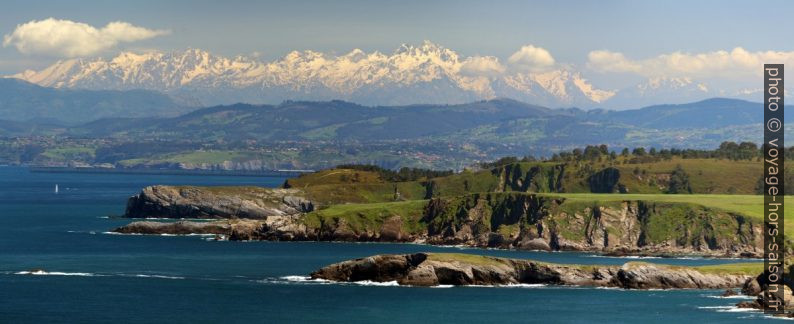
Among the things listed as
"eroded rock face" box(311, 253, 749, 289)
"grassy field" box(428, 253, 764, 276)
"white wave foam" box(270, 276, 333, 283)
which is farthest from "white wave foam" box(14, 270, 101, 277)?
"grassy field" box(428, 253, 764, 276)

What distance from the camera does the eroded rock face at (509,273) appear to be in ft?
516

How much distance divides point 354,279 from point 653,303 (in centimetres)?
3589

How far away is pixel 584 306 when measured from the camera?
14125 cm

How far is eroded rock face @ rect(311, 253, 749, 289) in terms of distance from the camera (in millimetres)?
157250

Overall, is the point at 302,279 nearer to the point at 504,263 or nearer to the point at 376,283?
the point at 376,283

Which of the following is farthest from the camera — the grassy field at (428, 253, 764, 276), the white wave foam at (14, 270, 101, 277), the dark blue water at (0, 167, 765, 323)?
the white wave foam at (14, 270, 101, 277)

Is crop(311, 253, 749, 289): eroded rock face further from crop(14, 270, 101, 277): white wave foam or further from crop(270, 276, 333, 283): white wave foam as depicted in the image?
crop(14, 270, 101, 277): white wave foam

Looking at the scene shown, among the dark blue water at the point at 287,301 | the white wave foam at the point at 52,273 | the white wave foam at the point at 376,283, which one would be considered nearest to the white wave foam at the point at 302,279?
the dark blue water at the point at 287,301

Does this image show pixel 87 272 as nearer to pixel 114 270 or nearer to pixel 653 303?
pixel 114 270

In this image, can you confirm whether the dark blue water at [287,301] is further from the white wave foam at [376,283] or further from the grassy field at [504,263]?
the grassy field at [504,263]

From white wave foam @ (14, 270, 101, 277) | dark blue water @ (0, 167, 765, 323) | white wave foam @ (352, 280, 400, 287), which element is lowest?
dark blue water @ (0, 167, 765, 323)

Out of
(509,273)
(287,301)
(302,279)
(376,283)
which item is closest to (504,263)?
(509,273)

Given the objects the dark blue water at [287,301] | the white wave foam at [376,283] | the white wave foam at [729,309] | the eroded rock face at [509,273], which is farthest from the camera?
the white wave foam at [376,283]

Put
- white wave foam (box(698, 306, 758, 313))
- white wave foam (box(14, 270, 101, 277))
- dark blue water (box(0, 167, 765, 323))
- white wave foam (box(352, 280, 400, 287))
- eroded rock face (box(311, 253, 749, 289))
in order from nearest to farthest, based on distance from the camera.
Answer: dark blue water (box(0, 167, 765, 323)) < white wave foam (box(698, 306, 758, 313)) < eroded rock face (box(311, 253, 749, 289)) < white wave foam (box(352, 280, 400, 287)) < white wave foam (box(14, 270, 101, 277))
